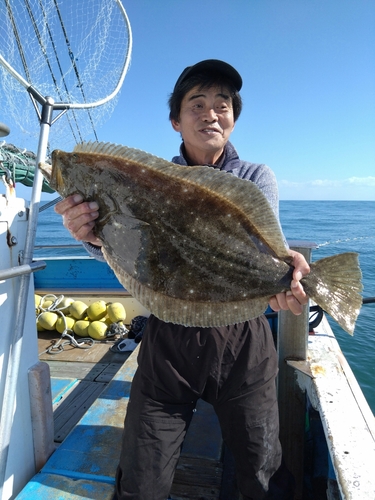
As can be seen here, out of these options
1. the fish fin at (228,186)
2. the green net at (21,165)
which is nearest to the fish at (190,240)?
the fish fin at (228,186)

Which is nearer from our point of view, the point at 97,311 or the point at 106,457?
the point at 106,457

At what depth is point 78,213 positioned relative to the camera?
1930 millimetres

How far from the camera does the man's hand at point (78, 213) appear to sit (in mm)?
1926

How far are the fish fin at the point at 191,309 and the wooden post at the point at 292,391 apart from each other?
1270 mm

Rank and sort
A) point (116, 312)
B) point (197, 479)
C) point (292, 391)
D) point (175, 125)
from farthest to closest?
point (116, 312) → point (292, 391) → point (175, 125) → point (197, 479)

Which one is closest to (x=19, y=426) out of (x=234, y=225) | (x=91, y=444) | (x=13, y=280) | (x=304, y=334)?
(x=91, y=444)

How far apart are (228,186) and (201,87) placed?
3.73ft

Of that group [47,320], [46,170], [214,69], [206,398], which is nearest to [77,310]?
[47,320]

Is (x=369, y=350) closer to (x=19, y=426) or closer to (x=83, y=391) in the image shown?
(x=83, y=391)

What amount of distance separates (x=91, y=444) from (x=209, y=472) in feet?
3.33

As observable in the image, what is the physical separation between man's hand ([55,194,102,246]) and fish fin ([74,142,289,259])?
292 millimetres

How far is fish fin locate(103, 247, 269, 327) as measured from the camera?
208 centimetres

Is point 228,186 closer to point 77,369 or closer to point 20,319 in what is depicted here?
point 20,319

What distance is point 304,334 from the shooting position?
3.18 metres
